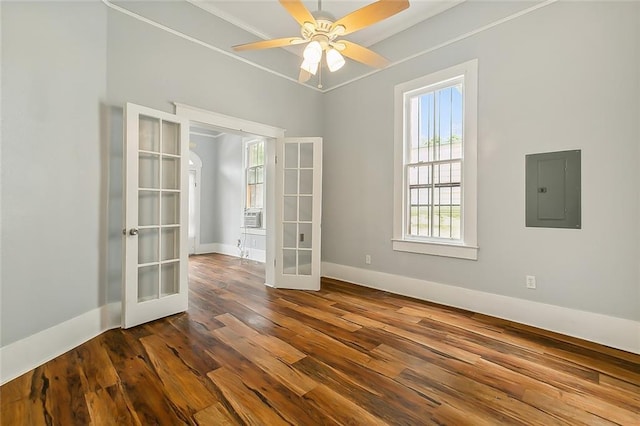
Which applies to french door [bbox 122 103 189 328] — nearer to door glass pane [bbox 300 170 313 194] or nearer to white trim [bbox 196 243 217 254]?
door glass pane [bbox 300 170 313 194]

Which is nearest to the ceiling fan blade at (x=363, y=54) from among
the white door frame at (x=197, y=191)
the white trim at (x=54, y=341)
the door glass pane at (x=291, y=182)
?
the door glass pane at (x=291, y=182)

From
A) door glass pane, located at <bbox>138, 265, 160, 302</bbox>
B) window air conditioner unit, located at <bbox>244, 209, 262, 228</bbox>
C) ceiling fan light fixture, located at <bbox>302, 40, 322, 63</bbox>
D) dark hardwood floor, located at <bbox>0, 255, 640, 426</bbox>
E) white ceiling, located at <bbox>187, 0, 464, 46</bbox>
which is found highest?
white ceiling, located at <bbox>187, 0, 464, 46</bbox>

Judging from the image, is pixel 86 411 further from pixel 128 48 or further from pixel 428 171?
pixel 428 171

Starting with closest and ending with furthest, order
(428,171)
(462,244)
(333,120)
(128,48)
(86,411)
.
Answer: (86,411) → (128,48) → (462,244) → (428,171) → (333,120)

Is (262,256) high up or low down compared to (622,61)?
down

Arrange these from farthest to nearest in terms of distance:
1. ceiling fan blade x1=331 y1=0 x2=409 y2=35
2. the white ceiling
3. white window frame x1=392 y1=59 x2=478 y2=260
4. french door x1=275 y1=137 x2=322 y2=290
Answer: french door x1=275 y1=137 x2=322 y2=290
the white ceiling
white window frame x1=392 y1=59 x2=478 y2=260
ceiling fan blade x1=331 y1=0 x2=409 y2=35

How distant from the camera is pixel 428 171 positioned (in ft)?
12.0

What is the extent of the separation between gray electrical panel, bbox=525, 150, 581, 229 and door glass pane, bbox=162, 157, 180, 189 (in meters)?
3.64

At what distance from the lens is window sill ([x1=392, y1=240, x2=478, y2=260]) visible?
3.22 m

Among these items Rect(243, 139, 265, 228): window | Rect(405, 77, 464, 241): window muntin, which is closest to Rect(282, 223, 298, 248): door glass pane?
Rect(405, 77, 464, 241): window muntin

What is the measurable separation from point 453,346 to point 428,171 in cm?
208

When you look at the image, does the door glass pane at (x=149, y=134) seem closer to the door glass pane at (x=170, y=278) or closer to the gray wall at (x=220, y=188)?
the door glass pane at (x=170, y=278)

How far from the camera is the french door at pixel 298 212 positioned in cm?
410

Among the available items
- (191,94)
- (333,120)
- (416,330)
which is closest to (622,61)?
(416,330)
